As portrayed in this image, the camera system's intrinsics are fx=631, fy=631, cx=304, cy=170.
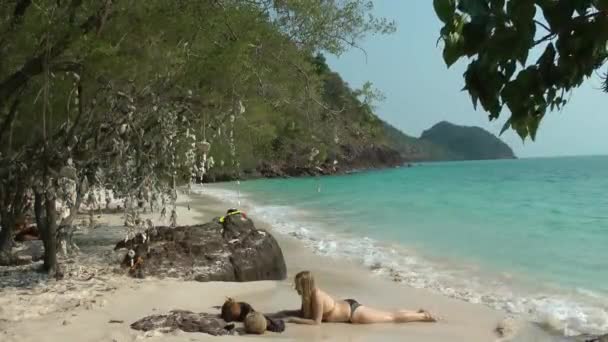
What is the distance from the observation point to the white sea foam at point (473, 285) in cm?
897

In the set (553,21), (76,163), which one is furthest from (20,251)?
(553,21)

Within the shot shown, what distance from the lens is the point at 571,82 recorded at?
6.08ft

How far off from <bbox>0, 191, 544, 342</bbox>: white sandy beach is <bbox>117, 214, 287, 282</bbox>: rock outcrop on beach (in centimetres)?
38

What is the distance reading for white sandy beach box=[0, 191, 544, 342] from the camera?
6832mm

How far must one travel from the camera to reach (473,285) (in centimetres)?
1143

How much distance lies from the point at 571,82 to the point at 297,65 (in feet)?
26.8

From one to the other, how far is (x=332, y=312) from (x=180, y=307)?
198 centimetres

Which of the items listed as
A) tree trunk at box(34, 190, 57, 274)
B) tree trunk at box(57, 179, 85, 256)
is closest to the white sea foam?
tree trunk at box(57, 179, 85, 256)

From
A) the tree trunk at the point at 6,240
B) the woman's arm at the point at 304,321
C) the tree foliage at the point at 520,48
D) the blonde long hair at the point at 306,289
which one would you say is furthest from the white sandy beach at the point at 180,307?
the tree foliage at the point at 520,48

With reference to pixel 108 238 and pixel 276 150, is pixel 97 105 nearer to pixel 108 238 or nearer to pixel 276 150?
pixel 276 150

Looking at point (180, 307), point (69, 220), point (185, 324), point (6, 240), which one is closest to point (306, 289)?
point (185, 324)

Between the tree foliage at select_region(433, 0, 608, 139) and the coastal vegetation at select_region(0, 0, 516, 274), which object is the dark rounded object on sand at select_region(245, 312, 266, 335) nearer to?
the coastal vegetation at select_region(0, 0, 516, 274)

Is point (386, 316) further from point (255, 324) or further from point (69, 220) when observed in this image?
point (69, 220)

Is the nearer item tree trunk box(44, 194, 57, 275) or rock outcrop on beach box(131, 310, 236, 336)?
rock outcrop on beach box(131, 310, 236, 336)
